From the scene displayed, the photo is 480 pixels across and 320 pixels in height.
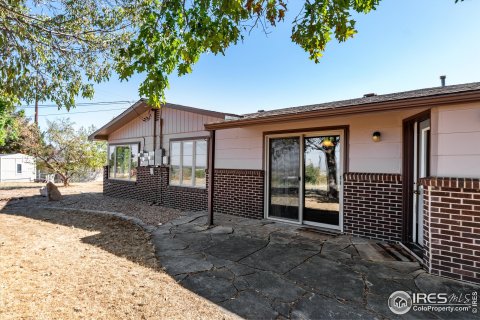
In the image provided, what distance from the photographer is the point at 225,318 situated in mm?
2523

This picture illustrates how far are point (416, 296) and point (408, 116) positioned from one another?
3026 mm

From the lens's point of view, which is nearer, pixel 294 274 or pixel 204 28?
pixel 204 28

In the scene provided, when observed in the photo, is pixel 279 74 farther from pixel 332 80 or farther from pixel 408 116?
pixel 408 116

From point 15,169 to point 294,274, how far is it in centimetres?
2778

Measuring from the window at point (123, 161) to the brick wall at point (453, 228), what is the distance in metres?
9.69

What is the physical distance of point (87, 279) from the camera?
3342mm

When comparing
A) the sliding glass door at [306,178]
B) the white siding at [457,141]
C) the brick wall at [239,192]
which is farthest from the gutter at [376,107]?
the brick wall at [239,192]

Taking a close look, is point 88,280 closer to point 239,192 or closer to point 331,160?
point 239,192

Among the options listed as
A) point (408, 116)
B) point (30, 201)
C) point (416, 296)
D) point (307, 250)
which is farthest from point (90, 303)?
point (30, 201)

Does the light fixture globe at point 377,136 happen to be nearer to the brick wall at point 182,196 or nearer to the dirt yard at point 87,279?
the dirt yard at point 87,279

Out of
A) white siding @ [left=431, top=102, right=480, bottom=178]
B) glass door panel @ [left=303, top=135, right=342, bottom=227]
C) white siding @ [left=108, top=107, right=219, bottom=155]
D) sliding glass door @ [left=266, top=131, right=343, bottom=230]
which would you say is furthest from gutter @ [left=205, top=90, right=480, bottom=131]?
white siding @ [left=108, top=107, right=219, bottom=155]

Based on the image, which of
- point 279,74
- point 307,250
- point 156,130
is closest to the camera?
point 307,250

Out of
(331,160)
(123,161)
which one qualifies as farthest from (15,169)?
(331,160)

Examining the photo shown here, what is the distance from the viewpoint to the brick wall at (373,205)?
15.9ft
